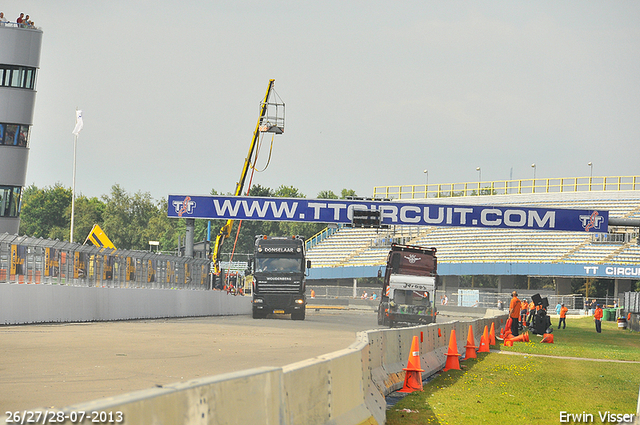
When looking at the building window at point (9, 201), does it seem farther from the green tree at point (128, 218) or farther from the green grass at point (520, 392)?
the green tree at point (128, 218)

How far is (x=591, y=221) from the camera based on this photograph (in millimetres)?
42906

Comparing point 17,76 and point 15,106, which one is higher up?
point 17,76

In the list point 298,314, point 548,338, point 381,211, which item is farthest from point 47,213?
point 548,338

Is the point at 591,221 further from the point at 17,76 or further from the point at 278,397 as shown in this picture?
Answer: the point at 278,397

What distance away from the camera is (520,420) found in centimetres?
1005

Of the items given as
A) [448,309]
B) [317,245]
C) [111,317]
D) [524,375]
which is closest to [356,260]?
[317,245]

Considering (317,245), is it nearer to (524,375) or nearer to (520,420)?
(524,375)

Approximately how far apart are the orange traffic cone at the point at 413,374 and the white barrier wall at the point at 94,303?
44.3 feet

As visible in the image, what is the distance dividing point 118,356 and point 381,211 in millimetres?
29386

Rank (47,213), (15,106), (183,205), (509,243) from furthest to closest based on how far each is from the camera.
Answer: (47,213), (509,243), (183,205), (15,106)

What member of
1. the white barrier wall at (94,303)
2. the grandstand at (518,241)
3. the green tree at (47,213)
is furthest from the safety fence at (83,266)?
the green tree at (47,213)

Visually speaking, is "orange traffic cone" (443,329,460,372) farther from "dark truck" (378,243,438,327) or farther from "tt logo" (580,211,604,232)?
"tt logo" (580,211,604,232)

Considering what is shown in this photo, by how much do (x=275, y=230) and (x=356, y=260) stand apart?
60.5 m

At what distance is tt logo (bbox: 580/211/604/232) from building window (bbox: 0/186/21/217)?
3021 centimetres
